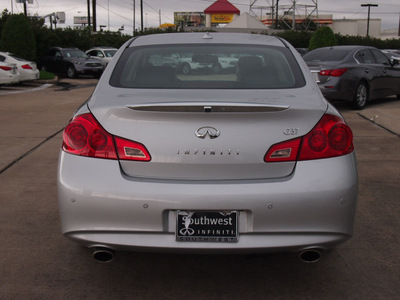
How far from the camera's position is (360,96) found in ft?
39.6

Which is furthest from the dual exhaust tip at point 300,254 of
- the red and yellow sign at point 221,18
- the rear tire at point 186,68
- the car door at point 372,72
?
the red and yellow sign at point 221,18

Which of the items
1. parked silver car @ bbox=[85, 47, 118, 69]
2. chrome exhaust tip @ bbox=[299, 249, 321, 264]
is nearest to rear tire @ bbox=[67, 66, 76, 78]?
parked silver car @ bbox=[85, 47, 118, 69]

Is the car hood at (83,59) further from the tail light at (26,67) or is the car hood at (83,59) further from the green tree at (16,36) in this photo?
the tail light at (26,67)

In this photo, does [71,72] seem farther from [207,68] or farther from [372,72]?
[207,68]

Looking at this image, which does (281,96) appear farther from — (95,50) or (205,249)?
(95,50)

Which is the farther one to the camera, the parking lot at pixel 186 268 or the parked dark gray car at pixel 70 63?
the parked dark gray car at pixel 70 63

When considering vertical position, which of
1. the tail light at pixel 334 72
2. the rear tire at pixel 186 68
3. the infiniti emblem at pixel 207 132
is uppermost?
the rear tire at pixel 186 68

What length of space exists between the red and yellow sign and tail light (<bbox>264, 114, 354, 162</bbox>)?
80152 mm

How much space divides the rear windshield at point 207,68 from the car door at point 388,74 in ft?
31.4

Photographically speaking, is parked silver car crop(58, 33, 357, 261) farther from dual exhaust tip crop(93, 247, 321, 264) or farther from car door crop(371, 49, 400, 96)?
car door crop(371, 49, 400, 96)

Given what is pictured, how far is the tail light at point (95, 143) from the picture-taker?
3.00 meters

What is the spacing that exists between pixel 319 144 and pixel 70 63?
25144 millimetres

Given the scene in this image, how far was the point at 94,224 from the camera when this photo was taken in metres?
2.99

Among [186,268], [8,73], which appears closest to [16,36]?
[8,73]
